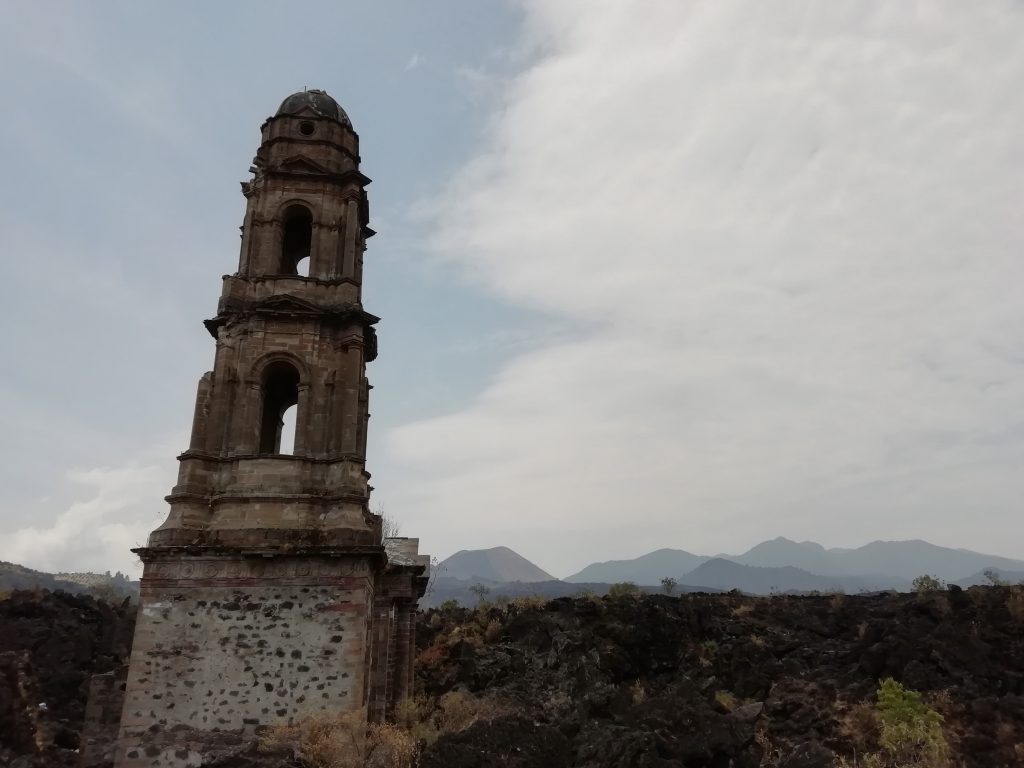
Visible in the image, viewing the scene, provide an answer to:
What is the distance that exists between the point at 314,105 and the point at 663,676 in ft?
73.4

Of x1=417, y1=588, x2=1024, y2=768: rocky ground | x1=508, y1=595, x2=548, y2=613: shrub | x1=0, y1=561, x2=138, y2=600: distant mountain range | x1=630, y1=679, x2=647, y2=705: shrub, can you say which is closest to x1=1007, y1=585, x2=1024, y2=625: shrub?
x1=417, y1=588, x2=1024, y2=768: rocky ground

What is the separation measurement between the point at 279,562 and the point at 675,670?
19.5 metres

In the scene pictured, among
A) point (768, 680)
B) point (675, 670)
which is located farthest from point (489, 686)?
point (768, 680)

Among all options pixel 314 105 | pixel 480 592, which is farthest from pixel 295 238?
pixel 480 592

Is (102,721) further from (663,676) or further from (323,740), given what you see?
(663,676)

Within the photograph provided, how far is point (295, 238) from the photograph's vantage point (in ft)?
59.9

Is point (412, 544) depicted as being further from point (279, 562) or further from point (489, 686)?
point (489, 686)

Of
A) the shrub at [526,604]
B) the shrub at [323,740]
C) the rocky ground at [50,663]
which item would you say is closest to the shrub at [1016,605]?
the shrub at [526,604]

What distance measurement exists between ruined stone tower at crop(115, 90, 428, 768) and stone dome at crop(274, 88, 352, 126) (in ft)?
0.16

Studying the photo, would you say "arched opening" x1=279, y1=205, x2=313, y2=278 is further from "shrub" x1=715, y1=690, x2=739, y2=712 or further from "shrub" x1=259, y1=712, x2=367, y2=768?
"shrub" x1=715, y1=690, x2=739, y2=712

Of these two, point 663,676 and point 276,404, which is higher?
point 276,404

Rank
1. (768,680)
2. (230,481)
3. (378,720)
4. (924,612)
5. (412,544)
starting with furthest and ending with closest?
(924,612), (768,680), (412,544), (378,720), (230,481)

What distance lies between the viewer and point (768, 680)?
24875 mm

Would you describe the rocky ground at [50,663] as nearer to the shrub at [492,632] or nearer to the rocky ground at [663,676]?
the rocky ground at [663,676]
